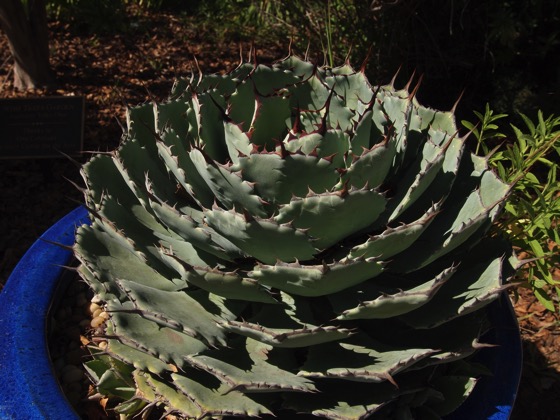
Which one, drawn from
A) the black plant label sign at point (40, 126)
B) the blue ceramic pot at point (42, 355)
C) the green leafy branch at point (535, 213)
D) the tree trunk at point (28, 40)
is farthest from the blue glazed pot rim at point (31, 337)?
the tree trunk at point (28, 40)

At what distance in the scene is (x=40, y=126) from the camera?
8.05ft

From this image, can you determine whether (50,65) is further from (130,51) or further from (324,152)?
(324,152)

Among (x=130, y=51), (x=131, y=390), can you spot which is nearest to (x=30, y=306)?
(x=131, y=390)

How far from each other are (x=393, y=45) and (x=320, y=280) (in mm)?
2216

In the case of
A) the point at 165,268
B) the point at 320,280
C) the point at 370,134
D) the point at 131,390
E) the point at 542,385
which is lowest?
the point at 542,385

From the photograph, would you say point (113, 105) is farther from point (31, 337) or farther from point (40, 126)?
point (31, 337)

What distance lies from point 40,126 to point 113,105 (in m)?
0.67

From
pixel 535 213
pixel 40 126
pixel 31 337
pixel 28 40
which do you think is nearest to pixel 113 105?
pixel 28 40

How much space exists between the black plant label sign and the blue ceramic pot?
1.07 m

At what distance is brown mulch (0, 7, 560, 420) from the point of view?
206cm

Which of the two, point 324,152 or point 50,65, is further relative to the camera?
point 50,65

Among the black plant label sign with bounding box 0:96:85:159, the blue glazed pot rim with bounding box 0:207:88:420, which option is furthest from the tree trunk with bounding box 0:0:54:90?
the blue glazed pot rim with bounding box 0:207:88:420

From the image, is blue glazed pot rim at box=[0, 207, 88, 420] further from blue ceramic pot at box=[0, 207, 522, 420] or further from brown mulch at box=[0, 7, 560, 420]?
brown mulch at box=[0, 7, 560, 420]

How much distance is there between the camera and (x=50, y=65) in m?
3.15
